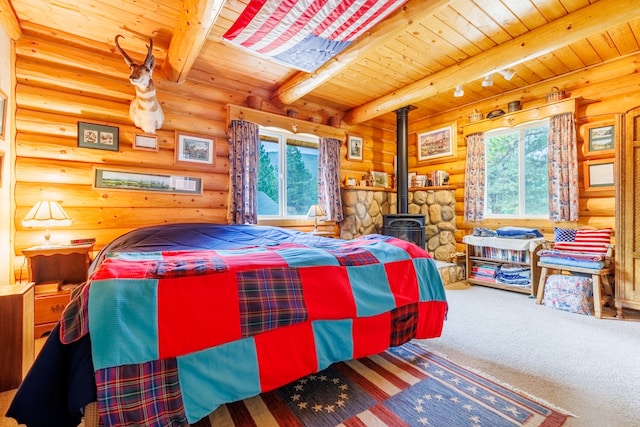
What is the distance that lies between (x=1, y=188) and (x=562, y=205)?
18.1 ft

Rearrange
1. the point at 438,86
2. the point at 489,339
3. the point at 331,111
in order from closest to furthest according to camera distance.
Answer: the point at 489,339
the point at 438,86
the point at 331,111

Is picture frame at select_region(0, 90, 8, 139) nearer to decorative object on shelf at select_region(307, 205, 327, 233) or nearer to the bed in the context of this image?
the bed

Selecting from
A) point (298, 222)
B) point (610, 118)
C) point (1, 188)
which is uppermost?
point (610, 118)

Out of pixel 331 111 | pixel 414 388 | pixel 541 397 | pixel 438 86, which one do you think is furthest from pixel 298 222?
pixel 541 397

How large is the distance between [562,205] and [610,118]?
41.4 inches

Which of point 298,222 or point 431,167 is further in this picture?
point 431,167

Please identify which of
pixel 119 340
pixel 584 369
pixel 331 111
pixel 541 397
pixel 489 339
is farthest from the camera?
pixel 331 111

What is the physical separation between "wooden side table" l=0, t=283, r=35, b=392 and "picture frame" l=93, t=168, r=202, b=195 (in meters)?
1.46

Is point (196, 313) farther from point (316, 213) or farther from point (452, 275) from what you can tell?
point (452, 275)

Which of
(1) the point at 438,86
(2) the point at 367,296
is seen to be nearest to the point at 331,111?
(1) the point at 438,86

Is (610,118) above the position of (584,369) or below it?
above

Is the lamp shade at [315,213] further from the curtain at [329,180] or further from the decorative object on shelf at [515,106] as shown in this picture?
the decorative object on shelf at [515,106]

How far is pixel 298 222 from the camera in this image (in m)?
4.19

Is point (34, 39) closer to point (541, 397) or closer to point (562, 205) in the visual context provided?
point (541, 397)
